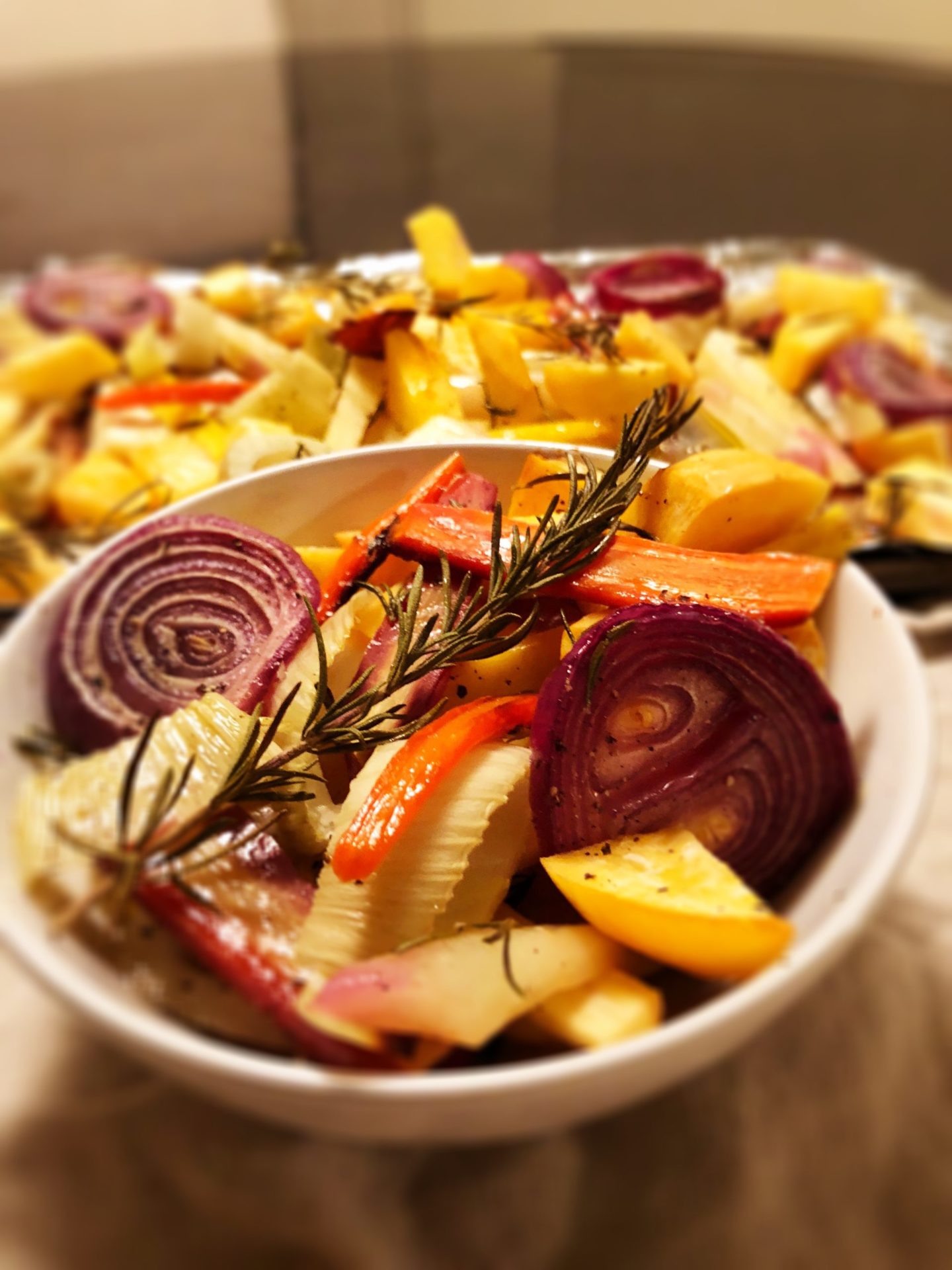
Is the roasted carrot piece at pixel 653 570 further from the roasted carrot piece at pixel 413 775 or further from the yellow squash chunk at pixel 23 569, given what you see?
the yellow squash chunk at pixel 23 569

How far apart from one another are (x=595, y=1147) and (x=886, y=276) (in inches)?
46.9

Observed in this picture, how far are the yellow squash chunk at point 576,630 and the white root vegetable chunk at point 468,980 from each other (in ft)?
0.31

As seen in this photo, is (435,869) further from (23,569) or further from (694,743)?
(23,569)

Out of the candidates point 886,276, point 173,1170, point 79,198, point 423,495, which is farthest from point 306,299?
point 79,198

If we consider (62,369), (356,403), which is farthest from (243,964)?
(62,369)

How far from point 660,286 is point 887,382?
43 cm

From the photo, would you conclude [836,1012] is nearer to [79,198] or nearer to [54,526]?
[54,526]

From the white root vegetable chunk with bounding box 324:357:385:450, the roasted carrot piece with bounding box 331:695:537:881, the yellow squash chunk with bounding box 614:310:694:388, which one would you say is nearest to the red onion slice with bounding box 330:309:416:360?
the white root vegetable chunk with bounding box 324:357:385:450

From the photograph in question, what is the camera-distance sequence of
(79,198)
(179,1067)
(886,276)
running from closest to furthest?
(179,1067), (886,276), (79,198)

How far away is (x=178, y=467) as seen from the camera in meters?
0.53

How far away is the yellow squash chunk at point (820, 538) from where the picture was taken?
1.33 feet

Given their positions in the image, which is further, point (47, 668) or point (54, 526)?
point (54, 526)

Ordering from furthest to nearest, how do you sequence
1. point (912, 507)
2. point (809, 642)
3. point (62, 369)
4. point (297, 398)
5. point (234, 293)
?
point (62, 369), point (912, 507), point (234, 293), point (297, 398), point (809, 642)

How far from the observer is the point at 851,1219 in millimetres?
427
